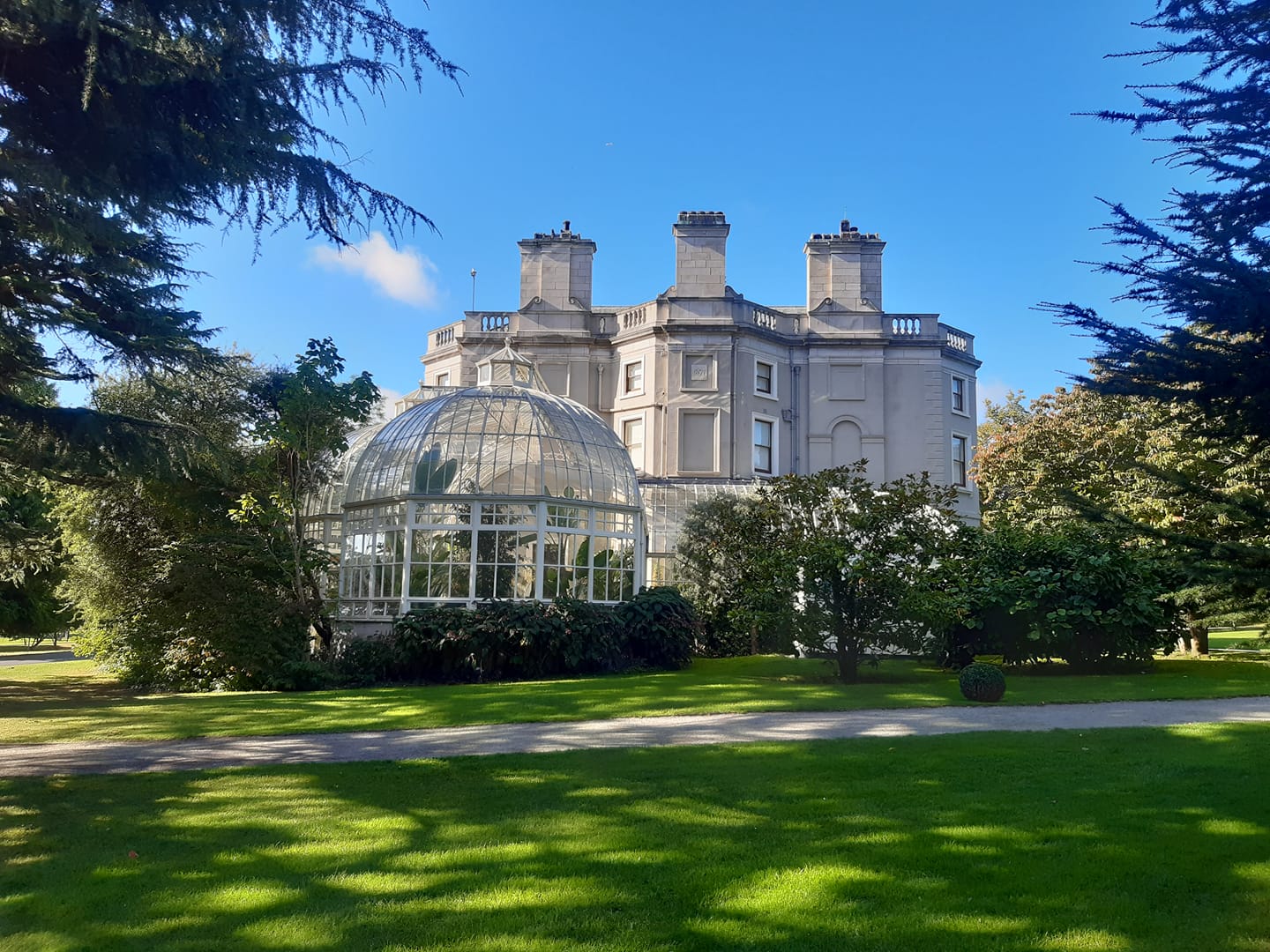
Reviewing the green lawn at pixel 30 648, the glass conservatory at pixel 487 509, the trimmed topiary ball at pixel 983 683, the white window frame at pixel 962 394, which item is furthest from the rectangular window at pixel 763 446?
the green lawn at pixel 30 648

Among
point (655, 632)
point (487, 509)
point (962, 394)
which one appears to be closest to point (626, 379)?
point (962, 394)

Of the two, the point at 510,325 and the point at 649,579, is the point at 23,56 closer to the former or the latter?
the point at 649,579

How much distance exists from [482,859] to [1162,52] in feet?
21.1

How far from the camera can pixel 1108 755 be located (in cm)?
924

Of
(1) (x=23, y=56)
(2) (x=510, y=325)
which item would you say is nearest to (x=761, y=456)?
(2) (x=510, y=325)

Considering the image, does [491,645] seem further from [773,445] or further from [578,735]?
[773,445]

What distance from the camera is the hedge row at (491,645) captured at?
59.2 ft

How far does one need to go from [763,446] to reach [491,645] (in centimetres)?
1817

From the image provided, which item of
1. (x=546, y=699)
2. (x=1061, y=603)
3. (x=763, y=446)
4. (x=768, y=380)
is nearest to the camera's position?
(x=546, y=699)

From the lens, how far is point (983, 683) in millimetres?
13719

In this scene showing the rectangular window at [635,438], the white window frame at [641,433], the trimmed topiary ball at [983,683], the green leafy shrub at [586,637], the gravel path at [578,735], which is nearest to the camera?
the gravel path at [578,735]

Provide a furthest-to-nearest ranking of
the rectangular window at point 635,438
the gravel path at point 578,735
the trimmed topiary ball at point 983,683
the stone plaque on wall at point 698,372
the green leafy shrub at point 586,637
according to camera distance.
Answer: the rectangular window at point 635,438 < the stone plaque on wall at point 698,372 < the green leafy shrub at point 586,637 < the trimmed topiary ball at point 983,683 < the gravel path at point 578,735

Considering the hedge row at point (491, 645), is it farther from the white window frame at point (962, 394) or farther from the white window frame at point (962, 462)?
the white window frame at point (962, 394)

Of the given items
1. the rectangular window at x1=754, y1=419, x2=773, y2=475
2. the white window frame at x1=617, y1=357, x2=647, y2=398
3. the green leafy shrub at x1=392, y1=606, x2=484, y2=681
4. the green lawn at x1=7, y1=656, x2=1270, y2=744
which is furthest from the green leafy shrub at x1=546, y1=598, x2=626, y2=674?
the white window frame at x1=617, y1=357, x2=647, y2=398
